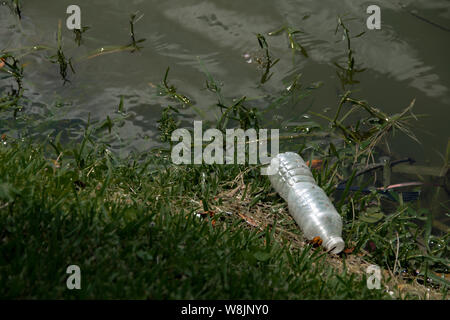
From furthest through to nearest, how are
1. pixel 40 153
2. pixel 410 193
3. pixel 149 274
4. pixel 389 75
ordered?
1. pixel 389 75
2. pixel 410 193
3. pixel 40 153
4. pixel 149 274

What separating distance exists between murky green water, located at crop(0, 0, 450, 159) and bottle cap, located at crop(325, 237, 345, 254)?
3.36 ft

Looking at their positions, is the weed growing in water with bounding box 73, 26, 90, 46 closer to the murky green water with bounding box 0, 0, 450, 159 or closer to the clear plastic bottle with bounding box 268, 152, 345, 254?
the murky green water with bounding box 0, 0, 450, 159

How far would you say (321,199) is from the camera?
2924 millimetres

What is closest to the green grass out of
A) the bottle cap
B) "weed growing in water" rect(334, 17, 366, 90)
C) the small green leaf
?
the bottle cap

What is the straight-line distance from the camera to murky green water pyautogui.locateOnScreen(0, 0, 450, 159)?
3.58 m

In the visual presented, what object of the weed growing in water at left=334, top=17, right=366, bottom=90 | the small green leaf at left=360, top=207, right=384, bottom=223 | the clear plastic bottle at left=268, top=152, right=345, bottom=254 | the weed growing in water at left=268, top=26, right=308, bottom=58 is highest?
the weed growing in water at left=268, top=26, right=308, bottom=58

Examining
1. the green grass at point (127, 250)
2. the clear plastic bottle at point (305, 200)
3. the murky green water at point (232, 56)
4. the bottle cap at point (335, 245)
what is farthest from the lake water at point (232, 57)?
the bottle cap at point (335, 245)

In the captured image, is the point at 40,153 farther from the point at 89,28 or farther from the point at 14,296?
the point at 89,28

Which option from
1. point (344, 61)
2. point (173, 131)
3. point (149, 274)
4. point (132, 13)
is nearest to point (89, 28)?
point (132, 13)

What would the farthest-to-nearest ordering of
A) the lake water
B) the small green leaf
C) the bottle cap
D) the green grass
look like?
the lake water < the small green leaf < the bottle cap < the green grass

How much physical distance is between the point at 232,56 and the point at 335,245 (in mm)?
1744

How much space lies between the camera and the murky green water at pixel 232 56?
3.58m

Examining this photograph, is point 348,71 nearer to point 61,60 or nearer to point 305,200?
point 305,200

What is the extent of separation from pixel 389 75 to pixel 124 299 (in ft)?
8.60
